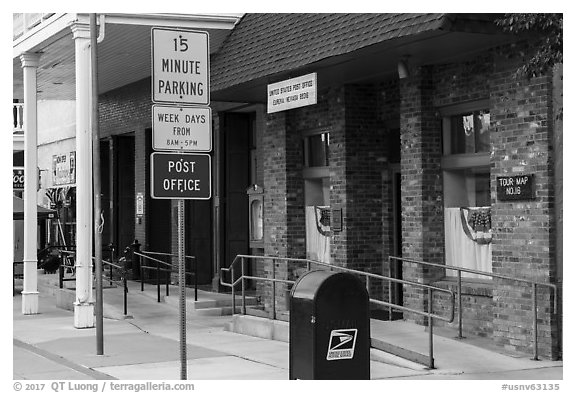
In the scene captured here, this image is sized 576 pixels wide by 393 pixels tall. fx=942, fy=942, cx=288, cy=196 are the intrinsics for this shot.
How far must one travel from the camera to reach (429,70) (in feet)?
44.9

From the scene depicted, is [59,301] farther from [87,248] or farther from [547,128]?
[547,128]

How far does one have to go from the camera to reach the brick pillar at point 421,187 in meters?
13.6

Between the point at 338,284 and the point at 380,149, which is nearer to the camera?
the point at 338,284

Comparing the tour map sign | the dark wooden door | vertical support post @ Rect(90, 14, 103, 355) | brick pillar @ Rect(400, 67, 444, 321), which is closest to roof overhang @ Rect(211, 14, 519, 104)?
brick pillar @ Rect(400, 67, 444, 321)

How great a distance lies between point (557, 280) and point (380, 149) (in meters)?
5.03

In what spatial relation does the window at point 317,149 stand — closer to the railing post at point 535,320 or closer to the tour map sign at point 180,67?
the railing post at point 535,320

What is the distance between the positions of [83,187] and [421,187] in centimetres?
572

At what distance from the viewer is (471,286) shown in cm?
1295

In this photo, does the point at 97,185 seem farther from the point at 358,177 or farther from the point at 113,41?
the point at 113,41

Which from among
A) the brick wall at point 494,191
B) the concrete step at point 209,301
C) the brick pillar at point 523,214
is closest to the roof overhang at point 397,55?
the brick wall at point 494,191

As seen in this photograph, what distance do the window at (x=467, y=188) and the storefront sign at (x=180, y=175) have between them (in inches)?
222

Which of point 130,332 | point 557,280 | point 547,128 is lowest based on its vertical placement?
point 130,332

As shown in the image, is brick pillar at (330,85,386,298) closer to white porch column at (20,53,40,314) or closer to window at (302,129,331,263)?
window at (302,129,331,263)

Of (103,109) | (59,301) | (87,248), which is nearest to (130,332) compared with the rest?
(87,248)
